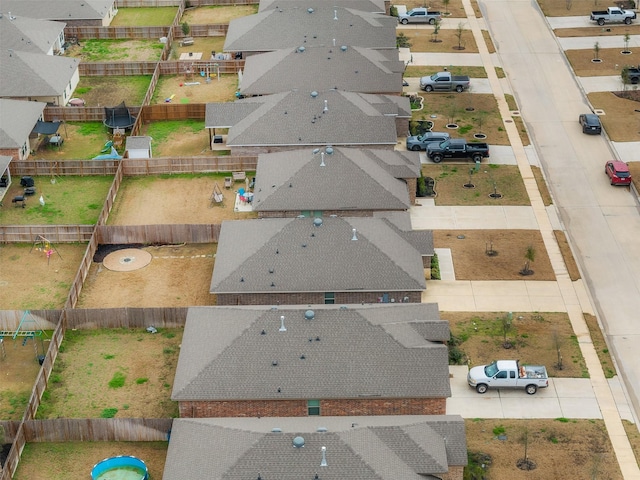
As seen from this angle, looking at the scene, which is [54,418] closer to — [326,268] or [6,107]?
[326,268]

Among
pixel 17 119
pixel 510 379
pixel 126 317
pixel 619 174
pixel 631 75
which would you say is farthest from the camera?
pixel 631 75

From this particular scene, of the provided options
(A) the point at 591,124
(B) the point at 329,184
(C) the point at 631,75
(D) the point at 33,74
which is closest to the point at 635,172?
(A) the point at 591,124

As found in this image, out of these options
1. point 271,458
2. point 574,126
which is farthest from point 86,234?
point 574,126

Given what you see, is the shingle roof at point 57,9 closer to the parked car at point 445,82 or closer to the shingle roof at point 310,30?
the shingle roof at point 310,30

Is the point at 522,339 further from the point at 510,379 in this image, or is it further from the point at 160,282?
the point at 160,282

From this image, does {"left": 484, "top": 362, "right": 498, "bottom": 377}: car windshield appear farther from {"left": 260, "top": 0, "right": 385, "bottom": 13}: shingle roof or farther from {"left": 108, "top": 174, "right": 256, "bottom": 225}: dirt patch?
{"left": 260, "top": 0, "right": 385, "bottom": 13}: shingle roof
